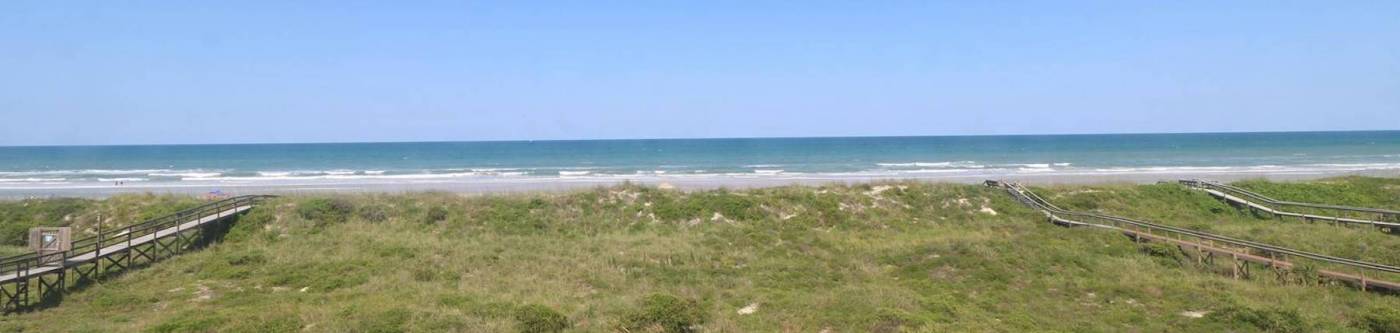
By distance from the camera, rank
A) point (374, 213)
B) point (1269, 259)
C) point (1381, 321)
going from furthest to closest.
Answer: point (374, 213), point (1269, 259), point (1381, 321)

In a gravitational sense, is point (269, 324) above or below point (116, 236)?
below

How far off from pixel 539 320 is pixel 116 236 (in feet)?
52.4

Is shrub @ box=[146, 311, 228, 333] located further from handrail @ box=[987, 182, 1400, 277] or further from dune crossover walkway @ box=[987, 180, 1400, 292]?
handrail @ box=[987, 182, 1400, 277]

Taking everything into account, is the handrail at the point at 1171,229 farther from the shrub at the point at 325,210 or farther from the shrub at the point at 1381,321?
the shrub at the point at 325,210

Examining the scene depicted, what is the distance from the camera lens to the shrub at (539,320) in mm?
14148

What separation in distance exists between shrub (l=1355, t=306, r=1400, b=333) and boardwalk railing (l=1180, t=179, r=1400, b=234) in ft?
48.6

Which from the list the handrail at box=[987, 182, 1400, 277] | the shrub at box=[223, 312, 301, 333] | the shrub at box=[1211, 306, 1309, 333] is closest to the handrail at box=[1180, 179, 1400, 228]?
the handrail at box=[987, 182, 1400, 277]

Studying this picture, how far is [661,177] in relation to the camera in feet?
185

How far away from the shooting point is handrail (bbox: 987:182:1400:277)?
60.1 ft

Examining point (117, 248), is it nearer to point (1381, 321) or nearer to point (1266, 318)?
point (1266, 318)

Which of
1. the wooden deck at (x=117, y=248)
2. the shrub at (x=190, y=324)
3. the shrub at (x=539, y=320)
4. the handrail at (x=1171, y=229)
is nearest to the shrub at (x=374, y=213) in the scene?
the wooden deck at (x=117, y=248)

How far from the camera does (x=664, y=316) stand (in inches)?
565

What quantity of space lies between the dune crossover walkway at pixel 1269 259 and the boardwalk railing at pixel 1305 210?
763 centimetres

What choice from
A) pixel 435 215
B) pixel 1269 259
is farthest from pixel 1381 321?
pixel 435 215
